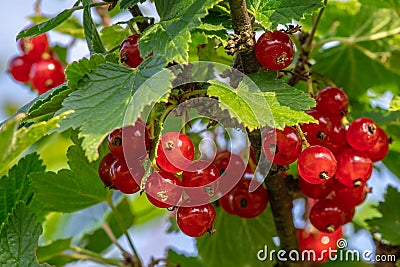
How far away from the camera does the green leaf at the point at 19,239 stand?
101 cm

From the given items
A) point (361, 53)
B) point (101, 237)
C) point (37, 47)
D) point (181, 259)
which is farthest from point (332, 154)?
point (37, 47)

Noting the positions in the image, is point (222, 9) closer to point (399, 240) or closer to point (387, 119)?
point (387, 119)

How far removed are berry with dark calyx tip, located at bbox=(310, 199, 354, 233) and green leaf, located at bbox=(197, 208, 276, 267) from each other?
0.18 m

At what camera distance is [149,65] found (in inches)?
34.5

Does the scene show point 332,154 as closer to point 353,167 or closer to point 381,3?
point 353,167

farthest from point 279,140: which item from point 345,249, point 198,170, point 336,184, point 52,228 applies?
point 52,228

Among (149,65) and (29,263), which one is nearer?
(149,65)

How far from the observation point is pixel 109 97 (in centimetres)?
88

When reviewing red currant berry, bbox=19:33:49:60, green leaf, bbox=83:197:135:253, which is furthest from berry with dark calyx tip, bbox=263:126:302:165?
red currant berry, bbox=19:33:49:60

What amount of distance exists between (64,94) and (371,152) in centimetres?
58

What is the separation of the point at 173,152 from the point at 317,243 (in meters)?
0.60

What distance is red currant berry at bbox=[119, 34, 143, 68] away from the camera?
37.9 inches

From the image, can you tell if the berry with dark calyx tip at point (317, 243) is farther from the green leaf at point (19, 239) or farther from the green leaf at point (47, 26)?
the green leaf at point (47, 26)

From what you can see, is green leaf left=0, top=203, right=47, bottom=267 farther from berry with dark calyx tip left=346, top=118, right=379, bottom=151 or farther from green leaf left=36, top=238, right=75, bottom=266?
berry with dark calyx tip left=346, top=118, right=379, bottom=151
